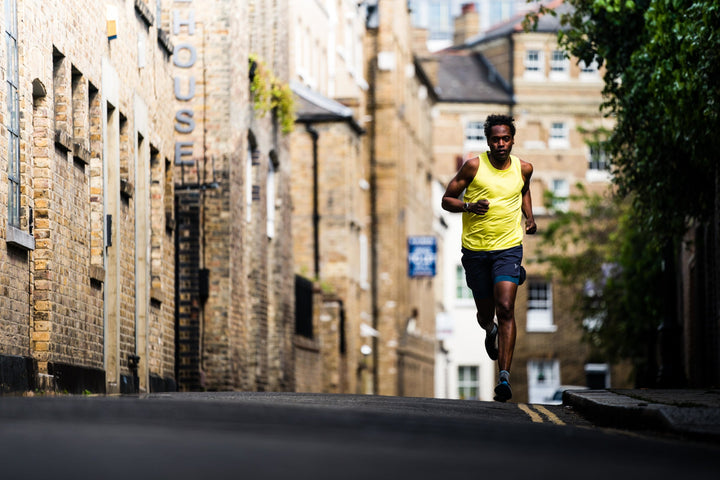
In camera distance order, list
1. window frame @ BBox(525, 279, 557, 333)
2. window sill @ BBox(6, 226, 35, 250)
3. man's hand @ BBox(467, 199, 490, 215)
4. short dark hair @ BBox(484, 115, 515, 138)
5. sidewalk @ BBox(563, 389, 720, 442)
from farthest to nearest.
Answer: window frame @ BBox(525, 279, 557, 333) < window sill @ BBox(6, 226, 35, 250) < short dark hair @ BBox(484, 115, 515, 138) < man's hand @ BBox(467, 199, 490, 215) < sidewalk @ BBox(563, 389, 720, 442)

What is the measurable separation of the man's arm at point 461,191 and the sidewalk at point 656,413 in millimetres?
1678

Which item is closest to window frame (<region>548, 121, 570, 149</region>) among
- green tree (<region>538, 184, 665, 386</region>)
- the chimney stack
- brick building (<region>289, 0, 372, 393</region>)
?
the chimney stack

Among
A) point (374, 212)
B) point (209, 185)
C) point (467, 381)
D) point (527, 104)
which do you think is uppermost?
point (527, 104)

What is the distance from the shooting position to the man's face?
39.6 ft

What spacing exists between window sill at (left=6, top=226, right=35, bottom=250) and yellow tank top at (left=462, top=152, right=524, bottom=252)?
452 centimetres

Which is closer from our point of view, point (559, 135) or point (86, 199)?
point (86, 199)

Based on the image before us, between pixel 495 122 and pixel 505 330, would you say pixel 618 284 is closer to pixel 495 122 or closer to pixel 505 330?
pixel 505 330

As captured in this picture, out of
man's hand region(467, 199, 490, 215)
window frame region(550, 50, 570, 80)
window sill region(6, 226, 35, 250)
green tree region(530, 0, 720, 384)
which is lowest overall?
window sill region(6, 226, 35, 250)

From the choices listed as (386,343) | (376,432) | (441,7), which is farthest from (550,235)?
(441,7)

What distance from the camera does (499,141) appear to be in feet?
39.6

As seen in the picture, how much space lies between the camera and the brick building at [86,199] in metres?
14.6

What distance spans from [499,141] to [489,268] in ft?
3.53

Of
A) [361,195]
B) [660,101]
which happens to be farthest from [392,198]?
[660,101]

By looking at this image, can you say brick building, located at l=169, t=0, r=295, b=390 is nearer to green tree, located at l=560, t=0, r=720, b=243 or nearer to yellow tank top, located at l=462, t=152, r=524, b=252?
green tree, located at l=560, t=0, r=720, b=243
